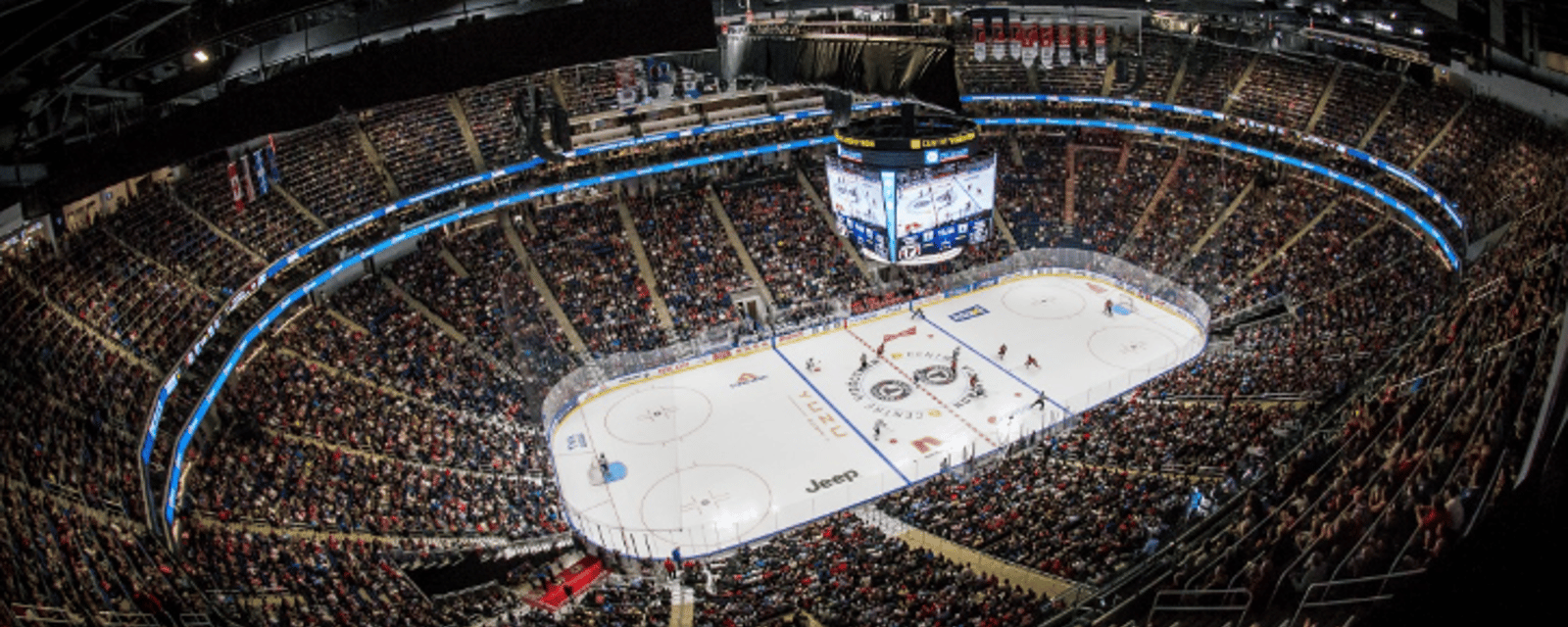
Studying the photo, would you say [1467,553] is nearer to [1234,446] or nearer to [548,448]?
[1234,446]

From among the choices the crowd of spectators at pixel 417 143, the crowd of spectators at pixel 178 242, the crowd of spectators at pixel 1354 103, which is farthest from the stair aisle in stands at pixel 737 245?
the crowd of spectators at pixel 1354 103

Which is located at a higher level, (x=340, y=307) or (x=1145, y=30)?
(x=1145, y=30)

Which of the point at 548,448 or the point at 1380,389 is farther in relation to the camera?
the point at 548,448

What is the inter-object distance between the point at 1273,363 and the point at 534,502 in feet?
59.5

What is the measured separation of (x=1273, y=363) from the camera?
26.2 meters

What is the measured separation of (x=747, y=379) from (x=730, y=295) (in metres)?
4.46

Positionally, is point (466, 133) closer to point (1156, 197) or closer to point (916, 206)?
point (916, 206)

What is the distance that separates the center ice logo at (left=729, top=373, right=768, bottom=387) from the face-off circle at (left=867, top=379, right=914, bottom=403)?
141 inches

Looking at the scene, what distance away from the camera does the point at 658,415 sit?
30.6 m

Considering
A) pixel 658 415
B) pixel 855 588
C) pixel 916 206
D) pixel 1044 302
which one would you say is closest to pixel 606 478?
pixel 658 415

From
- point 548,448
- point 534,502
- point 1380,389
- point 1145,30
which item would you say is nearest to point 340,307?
point 548,448

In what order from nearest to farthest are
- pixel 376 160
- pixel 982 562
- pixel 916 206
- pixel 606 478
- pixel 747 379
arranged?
pixel 982 562 < pixel 606 478 < pixel 916 206 < pixel 747 379 < pixel 376 160

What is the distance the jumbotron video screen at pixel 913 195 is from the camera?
2797 centimetres

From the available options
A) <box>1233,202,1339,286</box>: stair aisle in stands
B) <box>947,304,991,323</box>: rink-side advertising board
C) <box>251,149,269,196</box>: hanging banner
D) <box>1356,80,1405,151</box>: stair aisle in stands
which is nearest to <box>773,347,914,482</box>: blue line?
<box>947,304,991,323</box>: rink-side advertising board
